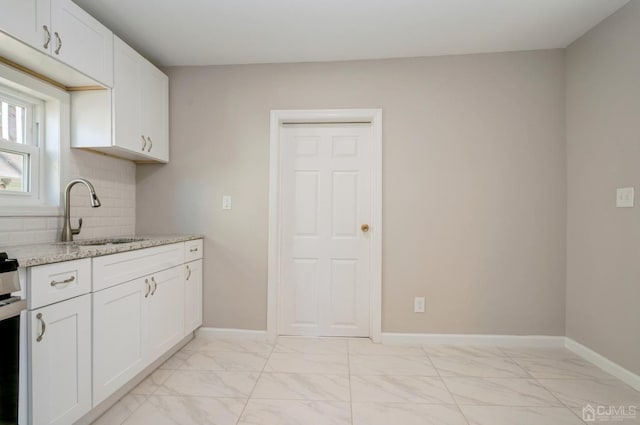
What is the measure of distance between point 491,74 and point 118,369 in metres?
3.39

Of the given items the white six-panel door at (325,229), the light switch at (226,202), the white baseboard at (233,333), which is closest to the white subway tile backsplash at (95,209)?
the light switch at (226,202)

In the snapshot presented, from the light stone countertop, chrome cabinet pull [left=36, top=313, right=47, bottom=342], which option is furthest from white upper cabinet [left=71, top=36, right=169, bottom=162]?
chrome cabinet pull [left=36, top=313, right=47, bottom=342]

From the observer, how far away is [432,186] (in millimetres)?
2609

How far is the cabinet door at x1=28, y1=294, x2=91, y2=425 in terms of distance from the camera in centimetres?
126

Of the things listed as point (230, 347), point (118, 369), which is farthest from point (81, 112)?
point (230, 347)

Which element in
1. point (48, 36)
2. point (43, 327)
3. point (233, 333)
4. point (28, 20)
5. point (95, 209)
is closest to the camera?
point (43, 327)

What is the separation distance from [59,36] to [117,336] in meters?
1.69

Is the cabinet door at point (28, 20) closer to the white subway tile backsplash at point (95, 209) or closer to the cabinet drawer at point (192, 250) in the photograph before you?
the white subway tile backsplash at point (95, 209)

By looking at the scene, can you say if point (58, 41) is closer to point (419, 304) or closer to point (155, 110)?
point (155, 110)

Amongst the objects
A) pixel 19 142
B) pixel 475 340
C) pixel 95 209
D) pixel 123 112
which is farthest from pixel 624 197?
pixel 19 142

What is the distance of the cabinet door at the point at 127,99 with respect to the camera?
2.12m

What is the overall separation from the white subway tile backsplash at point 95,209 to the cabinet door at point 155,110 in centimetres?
34

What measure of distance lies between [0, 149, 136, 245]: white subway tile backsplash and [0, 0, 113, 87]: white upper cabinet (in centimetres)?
61

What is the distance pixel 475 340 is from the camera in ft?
8.45
